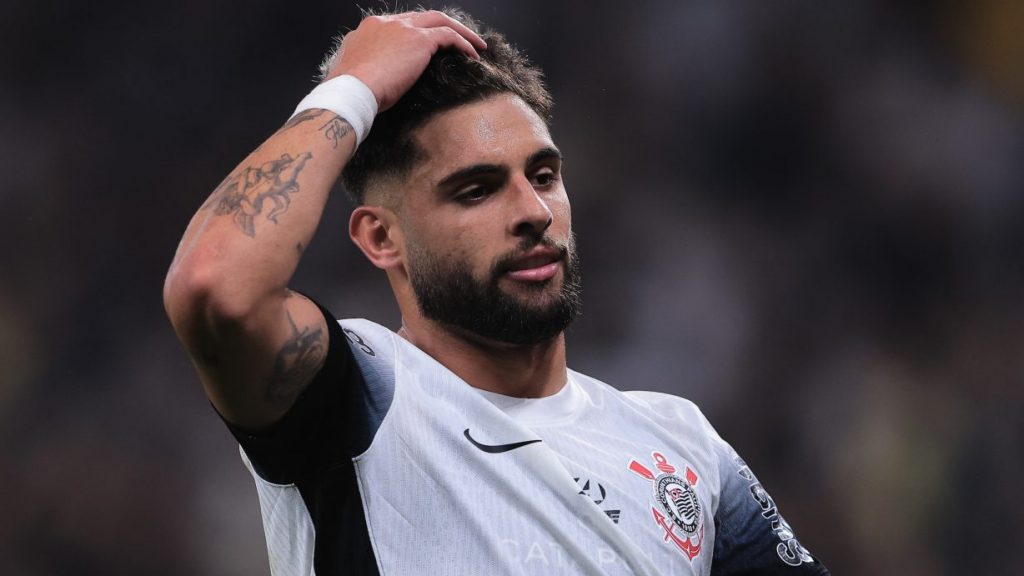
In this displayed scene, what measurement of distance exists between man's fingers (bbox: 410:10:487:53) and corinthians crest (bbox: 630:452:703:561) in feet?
3.48

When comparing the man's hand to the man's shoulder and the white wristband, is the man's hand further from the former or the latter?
the man's shoulder

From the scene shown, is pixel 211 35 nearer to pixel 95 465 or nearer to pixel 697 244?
pixel 95 465

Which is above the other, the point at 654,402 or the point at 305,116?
the point at 305,116

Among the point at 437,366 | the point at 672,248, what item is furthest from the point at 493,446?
the point at 672,248

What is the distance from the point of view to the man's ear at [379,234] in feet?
7.95

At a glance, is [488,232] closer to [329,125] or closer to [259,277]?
[329,125]

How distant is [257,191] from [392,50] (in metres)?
0.54

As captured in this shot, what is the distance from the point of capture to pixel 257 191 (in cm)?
188

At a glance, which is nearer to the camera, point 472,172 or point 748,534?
point 472,172

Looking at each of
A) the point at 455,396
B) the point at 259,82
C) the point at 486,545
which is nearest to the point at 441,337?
the point at 455,396

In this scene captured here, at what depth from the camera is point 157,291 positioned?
198 inches

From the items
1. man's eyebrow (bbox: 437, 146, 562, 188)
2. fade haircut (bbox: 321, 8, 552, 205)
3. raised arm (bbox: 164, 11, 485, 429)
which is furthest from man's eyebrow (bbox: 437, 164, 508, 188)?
raised arm (bbox: 164, 11, 485, 429)

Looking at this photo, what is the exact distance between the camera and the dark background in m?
4.76

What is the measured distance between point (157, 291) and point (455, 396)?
126 inches
